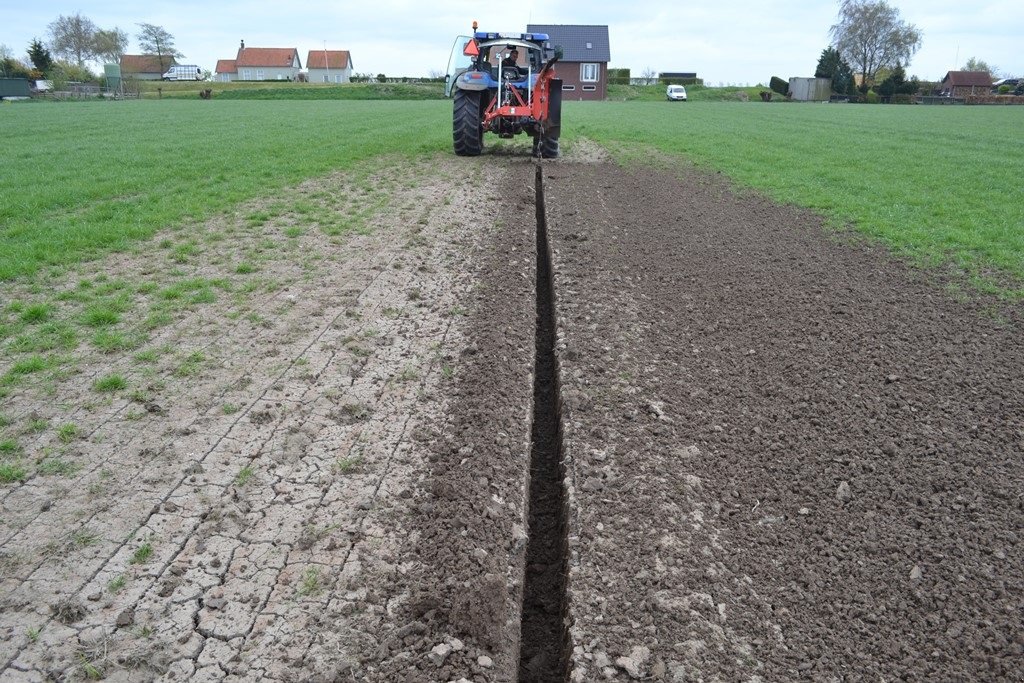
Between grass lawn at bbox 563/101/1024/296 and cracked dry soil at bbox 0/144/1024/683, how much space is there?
2.45 m

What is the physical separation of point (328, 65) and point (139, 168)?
324 feet

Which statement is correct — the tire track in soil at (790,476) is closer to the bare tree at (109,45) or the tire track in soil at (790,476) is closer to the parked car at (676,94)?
→ the parked car at (676,94)

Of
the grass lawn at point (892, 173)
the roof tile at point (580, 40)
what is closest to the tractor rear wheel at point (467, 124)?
the grass lawn at point (892, 173)

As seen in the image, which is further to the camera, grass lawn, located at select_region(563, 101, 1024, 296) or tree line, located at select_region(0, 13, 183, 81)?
tree line, located at select_region(0, 13, 183, 81)

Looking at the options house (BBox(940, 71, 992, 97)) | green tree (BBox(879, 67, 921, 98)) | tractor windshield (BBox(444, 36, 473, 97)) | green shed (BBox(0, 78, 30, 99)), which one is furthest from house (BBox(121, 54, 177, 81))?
tractor windshield (BBox(444, 36, 473, 97))

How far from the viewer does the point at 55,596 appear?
8.79ft

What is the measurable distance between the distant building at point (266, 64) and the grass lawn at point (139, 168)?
83.8m

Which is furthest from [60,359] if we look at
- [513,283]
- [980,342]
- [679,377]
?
[980,342]

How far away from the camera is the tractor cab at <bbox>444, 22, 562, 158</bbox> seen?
13.4 meters

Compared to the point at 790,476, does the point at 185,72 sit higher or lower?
higher

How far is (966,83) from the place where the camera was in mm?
75062

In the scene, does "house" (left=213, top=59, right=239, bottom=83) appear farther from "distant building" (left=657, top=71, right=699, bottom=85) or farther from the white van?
"distant building" (left=657, top=71, right=699, bottom=85)

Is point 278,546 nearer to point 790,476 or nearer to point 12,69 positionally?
point 790,476

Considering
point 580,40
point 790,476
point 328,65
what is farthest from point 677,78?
point 790,476
